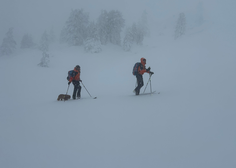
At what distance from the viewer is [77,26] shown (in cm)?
2817

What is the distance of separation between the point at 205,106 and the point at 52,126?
183 inches

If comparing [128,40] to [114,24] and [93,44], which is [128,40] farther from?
[93,44]

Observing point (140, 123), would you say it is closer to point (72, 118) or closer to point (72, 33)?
point (72, 118)

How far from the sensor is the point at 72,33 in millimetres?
28938

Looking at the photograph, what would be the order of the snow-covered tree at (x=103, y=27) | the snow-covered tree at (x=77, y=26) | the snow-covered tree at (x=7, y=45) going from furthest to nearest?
1. the snow-covered tree at (x=7, y=45)
2. the snow-covered tree at (x=103, y=27)
3. the snow-covered tree at (x=77, y=26)

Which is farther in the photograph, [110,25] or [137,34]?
[110,25]

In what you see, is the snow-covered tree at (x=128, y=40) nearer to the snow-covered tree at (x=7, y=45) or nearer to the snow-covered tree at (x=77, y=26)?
the snow-covered tree at (x=77, y=26)

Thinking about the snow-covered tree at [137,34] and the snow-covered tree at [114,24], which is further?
the snow-covered tree at [114,24]

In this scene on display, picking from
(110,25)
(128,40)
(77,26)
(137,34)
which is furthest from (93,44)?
(137,34)

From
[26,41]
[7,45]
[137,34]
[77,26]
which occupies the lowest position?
[7,45]

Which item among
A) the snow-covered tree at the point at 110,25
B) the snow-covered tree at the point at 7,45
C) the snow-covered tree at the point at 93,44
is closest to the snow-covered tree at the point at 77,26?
the snow-covered tree at the point at 110,25

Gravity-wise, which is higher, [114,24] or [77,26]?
[114,24]

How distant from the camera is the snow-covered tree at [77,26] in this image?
1110 inches

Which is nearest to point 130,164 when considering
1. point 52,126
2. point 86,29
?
point 52,126
